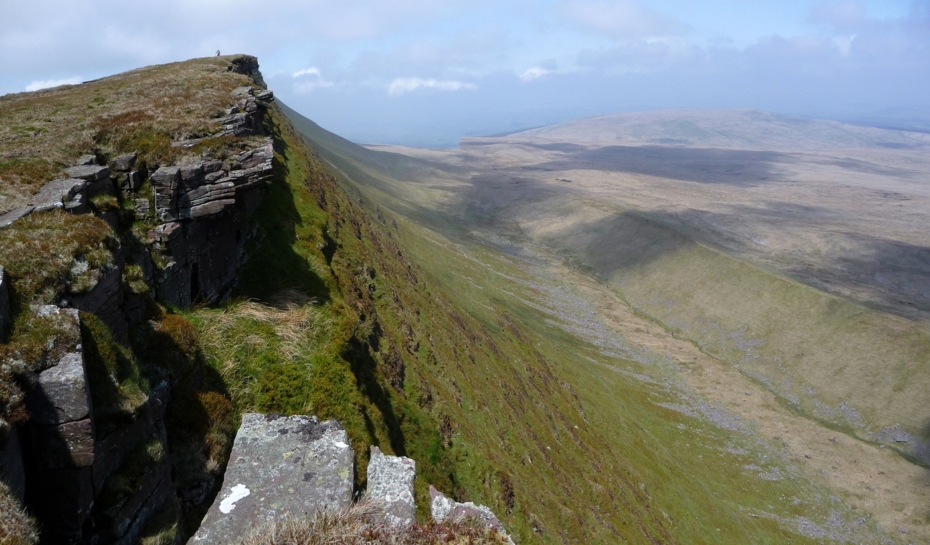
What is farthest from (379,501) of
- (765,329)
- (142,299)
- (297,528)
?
(765,329)

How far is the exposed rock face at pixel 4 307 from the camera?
33.0 feet

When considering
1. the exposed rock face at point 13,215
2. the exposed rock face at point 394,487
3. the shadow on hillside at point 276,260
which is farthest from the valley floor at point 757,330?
the exposed rock face at point 13,215

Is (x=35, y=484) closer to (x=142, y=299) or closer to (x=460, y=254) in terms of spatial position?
(x=142, y=299)

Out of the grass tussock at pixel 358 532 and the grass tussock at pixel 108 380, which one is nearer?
the grass tussock at pixel 358 532

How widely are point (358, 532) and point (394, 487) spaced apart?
2.24 m

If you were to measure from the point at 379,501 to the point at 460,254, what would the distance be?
343 ft

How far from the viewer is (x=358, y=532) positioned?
325 inches

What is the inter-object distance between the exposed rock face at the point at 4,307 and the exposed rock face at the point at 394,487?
24.2ft

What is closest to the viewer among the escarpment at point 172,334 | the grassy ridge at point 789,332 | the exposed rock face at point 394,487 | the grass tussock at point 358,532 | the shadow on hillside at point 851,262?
the grass tussock at point 358,532

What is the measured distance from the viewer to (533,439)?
40.9 m

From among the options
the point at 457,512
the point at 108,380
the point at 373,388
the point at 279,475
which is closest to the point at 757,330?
the point at 373,388

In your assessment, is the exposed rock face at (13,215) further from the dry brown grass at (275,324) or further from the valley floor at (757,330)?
the valley floor at (757,330)

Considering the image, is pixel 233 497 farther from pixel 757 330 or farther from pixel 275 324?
pixel 757 330

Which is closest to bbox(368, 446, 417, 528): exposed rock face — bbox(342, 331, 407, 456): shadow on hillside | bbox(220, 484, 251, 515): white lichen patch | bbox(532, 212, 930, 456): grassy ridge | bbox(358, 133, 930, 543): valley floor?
bbox(220, 484, 251, 515): white lichen patch
